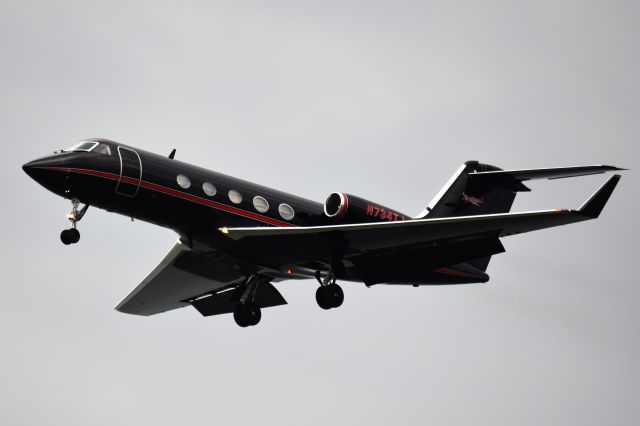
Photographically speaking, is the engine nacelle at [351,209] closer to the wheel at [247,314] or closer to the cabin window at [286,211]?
the cabin window at [286,211]

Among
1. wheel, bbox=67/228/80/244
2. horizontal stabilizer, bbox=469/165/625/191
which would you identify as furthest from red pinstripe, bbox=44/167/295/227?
horizontal stabilizer, bbox=469/165/625/191

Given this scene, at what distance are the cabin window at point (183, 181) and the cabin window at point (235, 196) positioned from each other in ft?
3.79

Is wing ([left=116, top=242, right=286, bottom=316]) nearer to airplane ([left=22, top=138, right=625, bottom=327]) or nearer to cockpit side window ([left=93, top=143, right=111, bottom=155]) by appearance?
airplane ([left=22, top=138, right=625, bottom=327])

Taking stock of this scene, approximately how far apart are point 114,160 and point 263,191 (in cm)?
402

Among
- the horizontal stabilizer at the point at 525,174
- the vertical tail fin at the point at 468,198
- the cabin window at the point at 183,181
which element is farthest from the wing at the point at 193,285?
the horizontal stabilizer at the point at 525,174

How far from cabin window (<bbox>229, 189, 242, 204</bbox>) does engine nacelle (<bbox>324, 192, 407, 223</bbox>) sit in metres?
2.29

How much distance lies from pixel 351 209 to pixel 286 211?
1.73 metres

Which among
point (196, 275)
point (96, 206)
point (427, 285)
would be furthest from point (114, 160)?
point (427, 285)

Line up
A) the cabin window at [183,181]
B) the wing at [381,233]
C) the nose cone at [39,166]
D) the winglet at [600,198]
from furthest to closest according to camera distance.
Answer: the cabin window at [183,181] → the wing at [381,233] → the nose cone at [39,166] → the winglet at [600,198]

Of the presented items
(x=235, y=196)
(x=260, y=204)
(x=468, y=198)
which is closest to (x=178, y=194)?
(x=235, y=196)

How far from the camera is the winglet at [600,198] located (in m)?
24.8

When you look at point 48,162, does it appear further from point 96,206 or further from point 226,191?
point 226,191

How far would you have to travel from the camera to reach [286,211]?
93.9 ft

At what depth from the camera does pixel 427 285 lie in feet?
102
